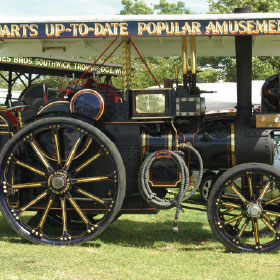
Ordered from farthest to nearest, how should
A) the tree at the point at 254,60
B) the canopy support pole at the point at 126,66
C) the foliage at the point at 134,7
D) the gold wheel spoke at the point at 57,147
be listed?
the foliage at the point at 134,7 → the tree at the point at 254,60 → the canopy support pole at the point at 126,66 → the gold wheel spoke at the point at 57,147

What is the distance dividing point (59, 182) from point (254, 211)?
198 cm

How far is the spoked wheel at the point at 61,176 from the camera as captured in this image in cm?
489

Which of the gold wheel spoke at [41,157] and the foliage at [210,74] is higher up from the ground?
the foliage at [210,74]

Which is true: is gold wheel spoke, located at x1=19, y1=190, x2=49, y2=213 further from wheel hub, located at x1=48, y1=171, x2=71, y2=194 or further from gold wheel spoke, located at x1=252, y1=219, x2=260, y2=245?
gold wheel spoke, located at x1=252, y1=219, x2=260, y2=245

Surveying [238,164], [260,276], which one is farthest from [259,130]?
[260,276]

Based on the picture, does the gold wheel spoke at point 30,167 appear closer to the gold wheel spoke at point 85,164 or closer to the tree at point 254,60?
the gold wheel spoke at point 85,164

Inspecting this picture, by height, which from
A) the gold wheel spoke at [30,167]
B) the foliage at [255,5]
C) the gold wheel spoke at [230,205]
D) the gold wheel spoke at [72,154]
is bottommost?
the gold wheel spoke at [230,205]

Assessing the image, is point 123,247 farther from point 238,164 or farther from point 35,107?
point 35,107

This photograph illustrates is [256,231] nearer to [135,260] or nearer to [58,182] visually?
[135,260]

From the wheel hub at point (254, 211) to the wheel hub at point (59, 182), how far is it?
72.7 inches

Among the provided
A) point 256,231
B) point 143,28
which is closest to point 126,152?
point 143,28

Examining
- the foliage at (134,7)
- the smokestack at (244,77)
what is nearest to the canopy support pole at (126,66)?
the smokestack at (244,77)

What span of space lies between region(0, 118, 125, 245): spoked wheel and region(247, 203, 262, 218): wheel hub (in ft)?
4.17

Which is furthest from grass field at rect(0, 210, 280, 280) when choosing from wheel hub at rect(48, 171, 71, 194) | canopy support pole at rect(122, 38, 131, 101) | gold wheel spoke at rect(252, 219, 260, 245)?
canopy support pole at rect(122, 38, 131, 101)
